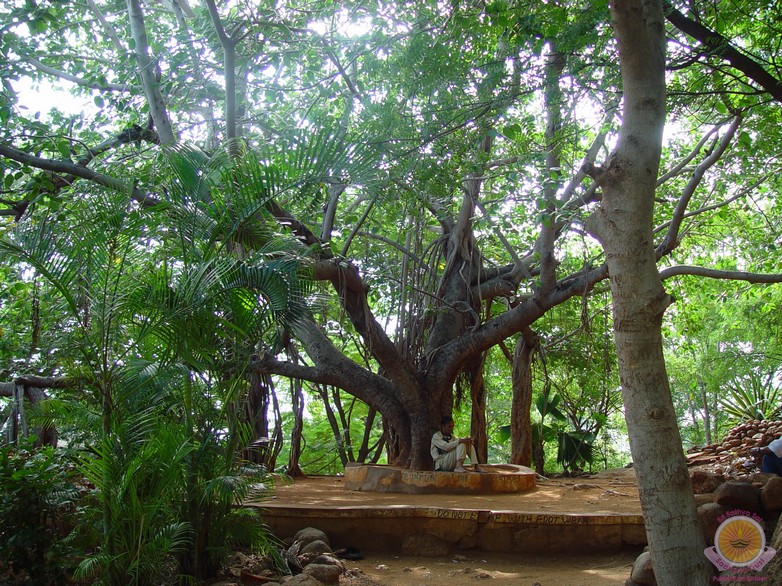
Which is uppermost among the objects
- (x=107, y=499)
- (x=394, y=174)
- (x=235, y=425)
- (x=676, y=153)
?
(x=676, y=153)

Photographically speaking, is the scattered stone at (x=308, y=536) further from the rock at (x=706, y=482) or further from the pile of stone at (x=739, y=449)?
the pile of stone at (x=739, y=449)

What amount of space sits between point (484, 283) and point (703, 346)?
514 inches

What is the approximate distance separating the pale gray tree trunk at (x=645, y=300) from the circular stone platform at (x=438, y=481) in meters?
4.83

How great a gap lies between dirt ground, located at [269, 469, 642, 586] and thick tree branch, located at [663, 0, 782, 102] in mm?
3736

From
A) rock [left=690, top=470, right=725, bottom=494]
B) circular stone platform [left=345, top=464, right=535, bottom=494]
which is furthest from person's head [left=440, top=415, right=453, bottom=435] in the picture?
rock [left=690, top=470, right=725, bottom=494]

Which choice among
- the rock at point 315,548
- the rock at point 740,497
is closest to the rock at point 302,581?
the rock at point 315,548

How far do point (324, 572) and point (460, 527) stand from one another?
167cm

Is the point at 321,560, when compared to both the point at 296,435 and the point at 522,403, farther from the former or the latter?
the point at 522,403

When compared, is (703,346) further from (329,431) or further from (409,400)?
(409,400)

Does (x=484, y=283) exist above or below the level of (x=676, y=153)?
below

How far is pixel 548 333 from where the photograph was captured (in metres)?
13.2

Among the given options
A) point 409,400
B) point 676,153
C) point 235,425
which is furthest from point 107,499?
point 676,153

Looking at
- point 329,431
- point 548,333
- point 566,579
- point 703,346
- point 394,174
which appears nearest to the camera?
point 566,579

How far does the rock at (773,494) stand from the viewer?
166 inches
